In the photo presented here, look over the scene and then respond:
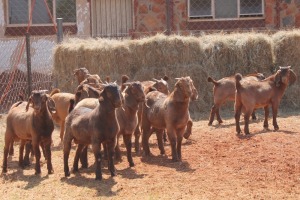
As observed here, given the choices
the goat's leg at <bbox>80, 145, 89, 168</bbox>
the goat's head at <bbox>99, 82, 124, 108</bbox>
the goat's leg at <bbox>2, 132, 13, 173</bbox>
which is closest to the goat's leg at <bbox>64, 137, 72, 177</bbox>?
the goat's leg at <bbox>80, 145, 89, 168</bbox>

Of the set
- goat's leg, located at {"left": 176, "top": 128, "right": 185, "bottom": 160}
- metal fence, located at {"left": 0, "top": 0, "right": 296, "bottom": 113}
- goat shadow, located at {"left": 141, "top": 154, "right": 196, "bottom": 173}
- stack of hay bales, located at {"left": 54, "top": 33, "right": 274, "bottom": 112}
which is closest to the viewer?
goat shadow, located at {"left": 141, "top": 154, "right": 196, "bottom": 173}

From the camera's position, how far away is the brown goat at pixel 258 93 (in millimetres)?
12641

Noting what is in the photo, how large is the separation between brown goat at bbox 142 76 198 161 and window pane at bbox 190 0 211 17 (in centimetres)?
1210

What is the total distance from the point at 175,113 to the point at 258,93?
306cm

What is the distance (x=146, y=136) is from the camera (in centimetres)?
1131

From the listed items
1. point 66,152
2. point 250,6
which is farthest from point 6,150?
point 250,6

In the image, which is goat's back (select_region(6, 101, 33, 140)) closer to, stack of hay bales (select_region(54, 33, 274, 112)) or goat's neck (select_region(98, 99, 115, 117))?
goat's neck (select_region(98, 99, 115, 117))

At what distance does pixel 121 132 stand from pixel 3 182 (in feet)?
7.21

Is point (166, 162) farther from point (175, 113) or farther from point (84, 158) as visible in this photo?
point (84, 158)

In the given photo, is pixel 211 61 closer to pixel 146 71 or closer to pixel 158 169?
pixel 146 71

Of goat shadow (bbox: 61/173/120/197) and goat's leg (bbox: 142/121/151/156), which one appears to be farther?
goat's leg (bbox: 142/121/151/156)

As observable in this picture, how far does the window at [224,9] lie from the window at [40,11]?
15.8ft

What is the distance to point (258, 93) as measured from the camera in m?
12.8

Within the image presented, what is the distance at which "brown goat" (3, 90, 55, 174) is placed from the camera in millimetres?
9648
